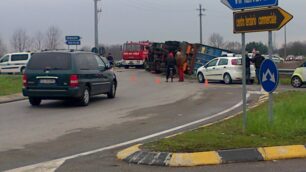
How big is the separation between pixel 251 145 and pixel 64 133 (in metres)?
4.14

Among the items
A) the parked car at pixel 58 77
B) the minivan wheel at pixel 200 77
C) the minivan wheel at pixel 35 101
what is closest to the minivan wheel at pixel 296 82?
the minivan wheel at pixel 200 77

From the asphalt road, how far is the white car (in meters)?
8.59

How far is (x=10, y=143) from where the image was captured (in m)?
9.59

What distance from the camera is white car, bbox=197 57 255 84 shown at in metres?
28.6

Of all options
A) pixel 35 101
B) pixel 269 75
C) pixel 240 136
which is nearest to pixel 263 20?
pixel 269 75

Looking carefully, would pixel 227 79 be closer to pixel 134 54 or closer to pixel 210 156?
pixel 210 156

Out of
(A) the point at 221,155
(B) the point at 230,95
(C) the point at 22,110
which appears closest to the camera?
(A) the point at 221,155

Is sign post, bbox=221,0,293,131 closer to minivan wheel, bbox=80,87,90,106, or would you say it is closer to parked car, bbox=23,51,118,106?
parked car, bbox=23,51,118,106

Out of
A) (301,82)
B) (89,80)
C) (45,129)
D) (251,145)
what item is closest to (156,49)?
(301,82)

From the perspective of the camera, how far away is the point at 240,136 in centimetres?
912

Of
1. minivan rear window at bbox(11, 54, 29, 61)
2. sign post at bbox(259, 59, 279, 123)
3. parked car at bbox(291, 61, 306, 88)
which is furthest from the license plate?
minivan rear window at bbox(11, 54, 29, 61)

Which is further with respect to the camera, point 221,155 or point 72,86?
point 72,86

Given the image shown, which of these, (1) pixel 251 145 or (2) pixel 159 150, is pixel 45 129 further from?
(1) pixel 251 145

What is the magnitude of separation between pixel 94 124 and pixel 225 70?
17.7 metres
